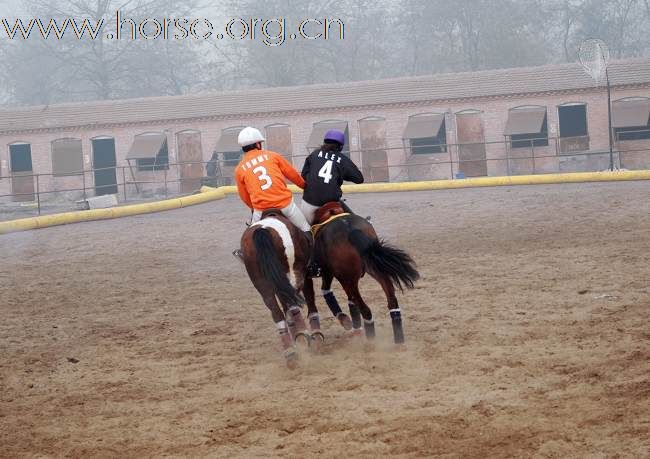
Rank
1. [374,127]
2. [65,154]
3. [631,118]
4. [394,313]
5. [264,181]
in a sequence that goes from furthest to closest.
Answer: [65,154], [374,127], [631,118], [264,181], [394,313]

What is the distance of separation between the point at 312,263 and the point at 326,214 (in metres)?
0.50

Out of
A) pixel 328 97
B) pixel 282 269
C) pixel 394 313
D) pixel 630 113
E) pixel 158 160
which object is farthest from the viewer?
pixel 158 160

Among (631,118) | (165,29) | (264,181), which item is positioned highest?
(165,29)

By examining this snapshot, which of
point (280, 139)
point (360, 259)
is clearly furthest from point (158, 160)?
point (360, 259)

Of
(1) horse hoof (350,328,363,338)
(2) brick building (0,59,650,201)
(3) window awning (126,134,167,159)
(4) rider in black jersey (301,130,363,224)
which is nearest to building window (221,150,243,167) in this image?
(2) brick building (0,59,650,201)

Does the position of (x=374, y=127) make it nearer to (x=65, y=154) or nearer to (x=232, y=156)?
(x=232, y=156)

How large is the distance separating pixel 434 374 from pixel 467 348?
2.73ft

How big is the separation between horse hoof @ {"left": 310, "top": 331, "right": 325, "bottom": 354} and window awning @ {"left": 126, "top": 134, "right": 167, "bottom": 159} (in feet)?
116

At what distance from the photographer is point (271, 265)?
8.03m

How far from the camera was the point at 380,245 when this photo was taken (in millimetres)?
8383

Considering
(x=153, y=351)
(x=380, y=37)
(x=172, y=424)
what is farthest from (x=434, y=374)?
(x=380, y=37)

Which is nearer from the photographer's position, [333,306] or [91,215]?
[333,306]

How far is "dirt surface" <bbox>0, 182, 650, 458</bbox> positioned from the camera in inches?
231

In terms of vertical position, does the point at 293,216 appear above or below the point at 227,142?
below
